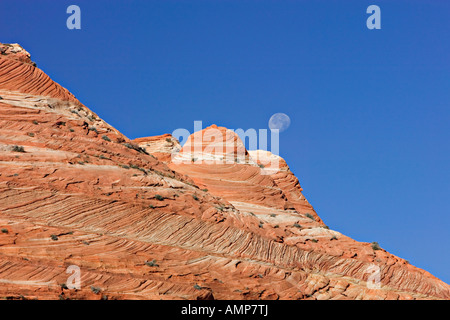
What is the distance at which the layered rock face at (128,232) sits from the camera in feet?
129

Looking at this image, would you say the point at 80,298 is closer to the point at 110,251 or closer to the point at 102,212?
the point at 110,251

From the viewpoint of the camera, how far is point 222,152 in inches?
2451

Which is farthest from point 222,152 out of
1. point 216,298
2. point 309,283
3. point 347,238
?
point 216,298

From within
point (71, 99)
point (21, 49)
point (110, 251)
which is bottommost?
point (110, 251)

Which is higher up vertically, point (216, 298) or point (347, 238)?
point (347, 238)

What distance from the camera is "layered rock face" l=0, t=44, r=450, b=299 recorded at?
3922 centimetres

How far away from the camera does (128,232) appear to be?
43.2 metres

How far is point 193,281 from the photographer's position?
4225cm

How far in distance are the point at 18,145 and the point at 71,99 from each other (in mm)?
8325

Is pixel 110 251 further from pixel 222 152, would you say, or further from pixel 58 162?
pixel 222 152

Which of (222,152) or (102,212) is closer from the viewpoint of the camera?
(102,212)
